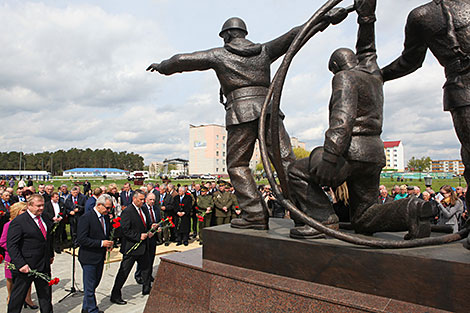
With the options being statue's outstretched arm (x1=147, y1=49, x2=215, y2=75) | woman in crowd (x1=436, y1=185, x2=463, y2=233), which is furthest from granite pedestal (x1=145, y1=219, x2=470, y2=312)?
woman in crowd (x1=436, y1=185, x2=463, y2=233)

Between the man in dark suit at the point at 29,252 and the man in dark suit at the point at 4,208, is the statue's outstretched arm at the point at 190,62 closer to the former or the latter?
the man in dark suit at the point at 29,252

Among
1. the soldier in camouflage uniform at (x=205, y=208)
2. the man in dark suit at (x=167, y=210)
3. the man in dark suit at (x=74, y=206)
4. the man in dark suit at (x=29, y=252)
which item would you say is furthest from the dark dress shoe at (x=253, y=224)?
the man in dark suit at (x=74, y=206)

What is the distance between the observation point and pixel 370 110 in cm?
330

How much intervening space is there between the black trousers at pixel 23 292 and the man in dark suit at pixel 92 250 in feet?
1.68

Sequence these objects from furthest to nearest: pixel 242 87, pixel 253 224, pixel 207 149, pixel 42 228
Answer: pixel 207 149 < pixel 42 228 < pixel 242 87 < pixel 253 224

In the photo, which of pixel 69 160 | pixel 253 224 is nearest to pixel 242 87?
pixel 253 224

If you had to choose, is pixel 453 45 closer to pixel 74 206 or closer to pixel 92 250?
pixel 92 250

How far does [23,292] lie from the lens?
4488 mm

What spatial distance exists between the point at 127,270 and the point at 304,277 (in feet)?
12.0

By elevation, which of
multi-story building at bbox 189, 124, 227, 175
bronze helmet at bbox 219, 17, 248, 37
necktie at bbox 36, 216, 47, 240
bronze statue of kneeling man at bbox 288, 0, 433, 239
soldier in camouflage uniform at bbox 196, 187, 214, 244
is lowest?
soldier in camouflage uniform at bbox 196, 187, 214, 244

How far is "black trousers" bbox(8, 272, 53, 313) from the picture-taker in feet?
14.4

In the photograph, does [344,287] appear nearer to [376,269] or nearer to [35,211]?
[376,269]

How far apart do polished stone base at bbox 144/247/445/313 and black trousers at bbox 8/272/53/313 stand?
1659 millimetres

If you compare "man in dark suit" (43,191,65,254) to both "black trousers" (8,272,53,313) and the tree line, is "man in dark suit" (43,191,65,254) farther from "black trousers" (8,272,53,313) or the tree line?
the tree line
